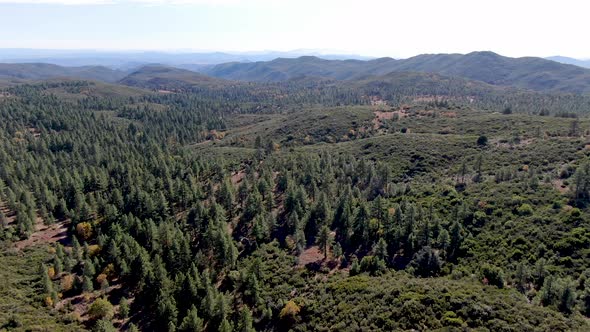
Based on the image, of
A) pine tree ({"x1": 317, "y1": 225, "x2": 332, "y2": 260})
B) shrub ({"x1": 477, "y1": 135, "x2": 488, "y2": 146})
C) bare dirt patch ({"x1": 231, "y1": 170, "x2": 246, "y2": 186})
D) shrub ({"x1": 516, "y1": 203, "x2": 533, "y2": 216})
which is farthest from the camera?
shrub ({"x1": 477, "y1": 135, "x2": 488, "y2": 146})

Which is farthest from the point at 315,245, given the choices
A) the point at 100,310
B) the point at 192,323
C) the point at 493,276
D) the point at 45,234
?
the point at 45,234

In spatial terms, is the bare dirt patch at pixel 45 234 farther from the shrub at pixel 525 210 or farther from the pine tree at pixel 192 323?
the shrub at pixel 525 210

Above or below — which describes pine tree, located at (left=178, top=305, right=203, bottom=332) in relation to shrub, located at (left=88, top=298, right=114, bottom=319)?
above

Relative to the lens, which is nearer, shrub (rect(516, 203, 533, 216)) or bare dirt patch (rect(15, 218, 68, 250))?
shrub (rect(516, 203, 533, 216))

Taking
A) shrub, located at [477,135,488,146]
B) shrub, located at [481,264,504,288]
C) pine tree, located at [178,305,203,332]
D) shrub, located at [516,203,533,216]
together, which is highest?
shrub, located at [477,135,488,146]

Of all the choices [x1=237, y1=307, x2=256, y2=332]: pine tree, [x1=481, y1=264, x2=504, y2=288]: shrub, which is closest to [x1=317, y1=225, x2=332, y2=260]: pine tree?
[x1=237, y1=307, x2=256, y2=332]: pine tree

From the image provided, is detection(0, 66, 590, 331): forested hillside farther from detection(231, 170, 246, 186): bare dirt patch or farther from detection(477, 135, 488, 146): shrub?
detection(231, 170, 246, 186): bare dirt patch

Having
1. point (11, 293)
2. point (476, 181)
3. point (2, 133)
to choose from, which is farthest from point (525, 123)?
point (2, 133)

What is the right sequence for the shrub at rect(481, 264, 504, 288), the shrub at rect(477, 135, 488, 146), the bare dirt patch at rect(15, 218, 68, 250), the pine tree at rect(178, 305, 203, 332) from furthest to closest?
1. the shrub at rect(477, 135, 488, 146)
2. the bare dirt patch at rect(15, 218, 68, 250)
3. the shrub at rect(481, 264, 504, 288)
4. the pine tree at rect(178, 305, 203, 332)

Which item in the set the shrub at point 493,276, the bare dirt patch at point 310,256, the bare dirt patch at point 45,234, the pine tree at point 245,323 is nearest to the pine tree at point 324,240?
the bare dirt patch at point 310,256
